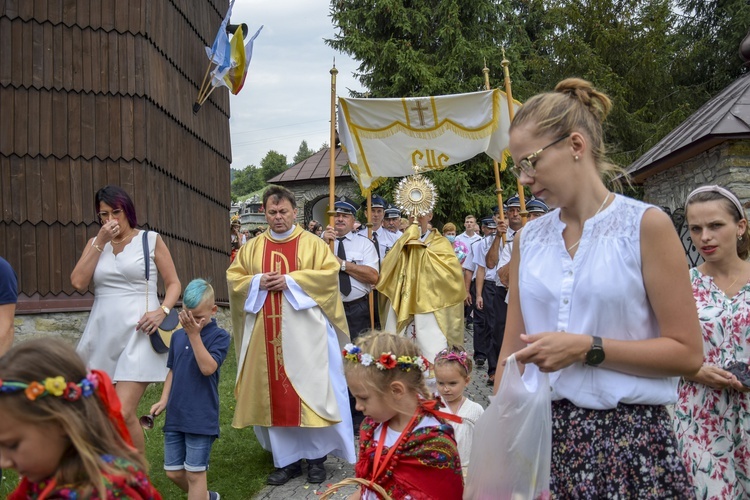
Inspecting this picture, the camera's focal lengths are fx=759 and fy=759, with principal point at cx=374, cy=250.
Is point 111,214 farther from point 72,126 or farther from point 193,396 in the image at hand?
point 72,126

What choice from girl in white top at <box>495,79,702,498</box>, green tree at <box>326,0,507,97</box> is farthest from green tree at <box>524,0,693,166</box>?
girl in white top at <box>495,79,702,498</box>

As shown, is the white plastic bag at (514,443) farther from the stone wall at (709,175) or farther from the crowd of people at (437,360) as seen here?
the stone wall at (709,175)

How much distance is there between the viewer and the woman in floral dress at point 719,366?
313 centimetres

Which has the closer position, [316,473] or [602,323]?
[602,323]

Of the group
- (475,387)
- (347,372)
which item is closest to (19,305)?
(475,387)

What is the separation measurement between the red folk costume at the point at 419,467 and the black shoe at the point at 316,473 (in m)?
2.79

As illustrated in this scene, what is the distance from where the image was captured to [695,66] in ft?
69.3

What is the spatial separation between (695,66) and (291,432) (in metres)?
19.0

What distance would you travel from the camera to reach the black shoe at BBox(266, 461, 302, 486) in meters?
5.79

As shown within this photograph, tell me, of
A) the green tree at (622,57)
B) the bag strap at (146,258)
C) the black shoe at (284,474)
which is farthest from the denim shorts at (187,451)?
the green tree at (622,57)

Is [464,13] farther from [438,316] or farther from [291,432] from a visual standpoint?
[291,432]

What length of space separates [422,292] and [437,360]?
281cm

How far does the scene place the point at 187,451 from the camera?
451 centimetres

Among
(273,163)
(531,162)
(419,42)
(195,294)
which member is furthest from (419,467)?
(273,163)
